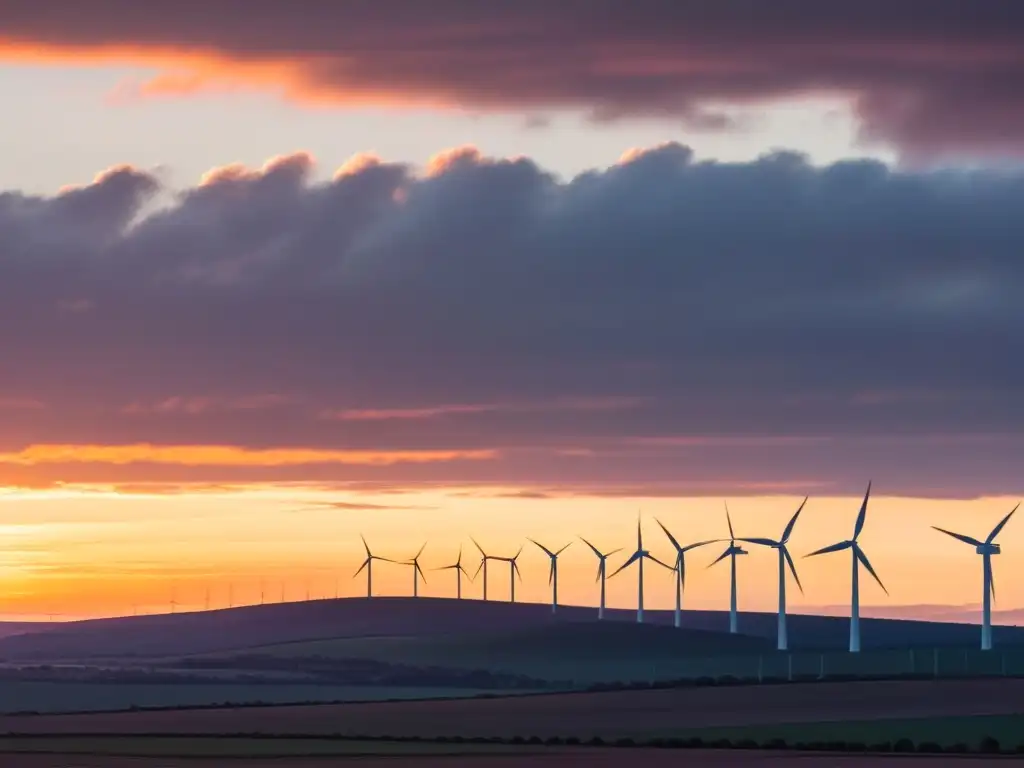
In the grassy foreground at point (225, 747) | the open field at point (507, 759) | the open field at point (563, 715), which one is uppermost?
the open field at point (507, 759)

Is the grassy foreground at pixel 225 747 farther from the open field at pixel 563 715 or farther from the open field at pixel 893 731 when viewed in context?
the open field at pixel 893 731

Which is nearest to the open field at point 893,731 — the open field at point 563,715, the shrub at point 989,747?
the shrub at point 989,747

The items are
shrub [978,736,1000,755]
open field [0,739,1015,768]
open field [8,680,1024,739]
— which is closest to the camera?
open field [0,739,1015,768]

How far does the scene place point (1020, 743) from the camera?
128 meters

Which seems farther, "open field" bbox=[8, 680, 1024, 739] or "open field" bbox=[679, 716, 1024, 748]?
"open field" bbox=[8, 680, 1024, 739]

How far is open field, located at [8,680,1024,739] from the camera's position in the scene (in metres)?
154

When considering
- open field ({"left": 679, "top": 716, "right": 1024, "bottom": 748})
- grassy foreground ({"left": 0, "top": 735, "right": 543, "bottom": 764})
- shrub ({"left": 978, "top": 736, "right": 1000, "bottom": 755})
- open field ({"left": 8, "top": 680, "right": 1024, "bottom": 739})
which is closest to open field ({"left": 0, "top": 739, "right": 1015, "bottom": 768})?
grassy foreground ({"left": 0, "top": 735, "right": 543, "bottom": 764})

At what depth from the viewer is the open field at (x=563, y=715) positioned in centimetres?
15375

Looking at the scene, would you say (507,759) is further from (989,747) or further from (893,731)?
(893,731)

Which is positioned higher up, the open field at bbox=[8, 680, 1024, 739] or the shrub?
the shrub

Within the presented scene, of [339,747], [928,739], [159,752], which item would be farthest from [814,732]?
[159,752]

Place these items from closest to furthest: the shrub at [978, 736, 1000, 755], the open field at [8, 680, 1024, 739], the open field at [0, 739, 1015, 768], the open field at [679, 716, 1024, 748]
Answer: the open field at [0, 739, 1015, 768], the shrub at [978, 736, 1000, 755], the open field at [679, 716, 1024, 748], the open field at [8, 680, 1024, 739]

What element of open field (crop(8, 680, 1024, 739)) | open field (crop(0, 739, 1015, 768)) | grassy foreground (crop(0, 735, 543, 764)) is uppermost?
open field (crop(0, 739, 1015, 768))

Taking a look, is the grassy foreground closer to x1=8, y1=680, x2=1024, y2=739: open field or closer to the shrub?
x1=8, y1=680, x2=1024, y2=739: open field
